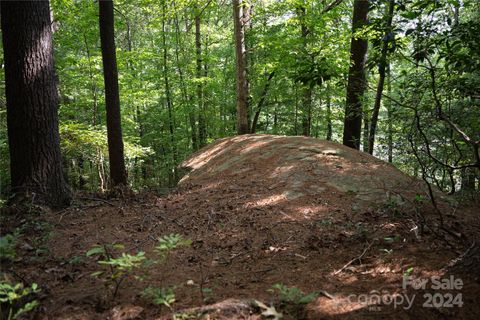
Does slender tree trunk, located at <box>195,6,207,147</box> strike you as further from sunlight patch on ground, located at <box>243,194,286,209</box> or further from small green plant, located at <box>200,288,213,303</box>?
small green plant, located at <box>200,288,213,303</box>

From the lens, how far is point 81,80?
11203 millimetres

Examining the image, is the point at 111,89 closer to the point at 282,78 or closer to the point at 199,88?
the point at 282,78

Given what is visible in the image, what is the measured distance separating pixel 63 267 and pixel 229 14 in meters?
19.5

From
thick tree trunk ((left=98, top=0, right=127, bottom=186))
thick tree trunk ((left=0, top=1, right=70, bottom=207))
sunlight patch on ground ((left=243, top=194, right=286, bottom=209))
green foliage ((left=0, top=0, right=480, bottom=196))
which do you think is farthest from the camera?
thick tree trunk ((left=98, top=0, right=127, bottom=186))

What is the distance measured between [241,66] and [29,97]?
862 cm

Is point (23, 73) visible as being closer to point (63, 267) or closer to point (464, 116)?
point (63, 267)

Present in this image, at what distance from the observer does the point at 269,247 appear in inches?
155

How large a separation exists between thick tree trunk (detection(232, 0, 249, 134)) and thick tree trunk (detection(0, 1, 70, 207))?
8.05 m

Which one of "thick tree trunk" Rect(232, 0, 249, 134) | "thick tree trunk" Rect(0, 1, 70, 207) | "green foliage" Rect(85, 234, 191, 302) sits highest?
"thick tree trunk" Rect(232, 0, 249, 134)

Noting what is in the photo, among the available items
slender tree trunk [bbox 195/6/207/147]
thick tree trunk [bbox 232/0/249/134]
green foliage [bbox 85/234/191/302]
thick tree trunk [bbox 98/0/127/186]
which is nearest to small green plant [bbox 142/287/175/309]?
green foliage [bbox 85/234/191/302]

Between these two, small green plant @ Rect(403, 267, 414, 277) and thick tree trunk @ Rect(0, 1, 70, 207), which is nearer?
small green plant @ Rect(403, 267, 414, 277)

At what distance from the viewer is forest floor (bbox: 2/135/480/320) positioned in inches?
98.1

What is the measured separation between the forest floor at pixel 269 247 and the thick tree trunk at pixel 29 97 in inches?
19.9

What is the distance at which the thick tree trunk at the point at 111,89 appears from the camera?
729 cm
